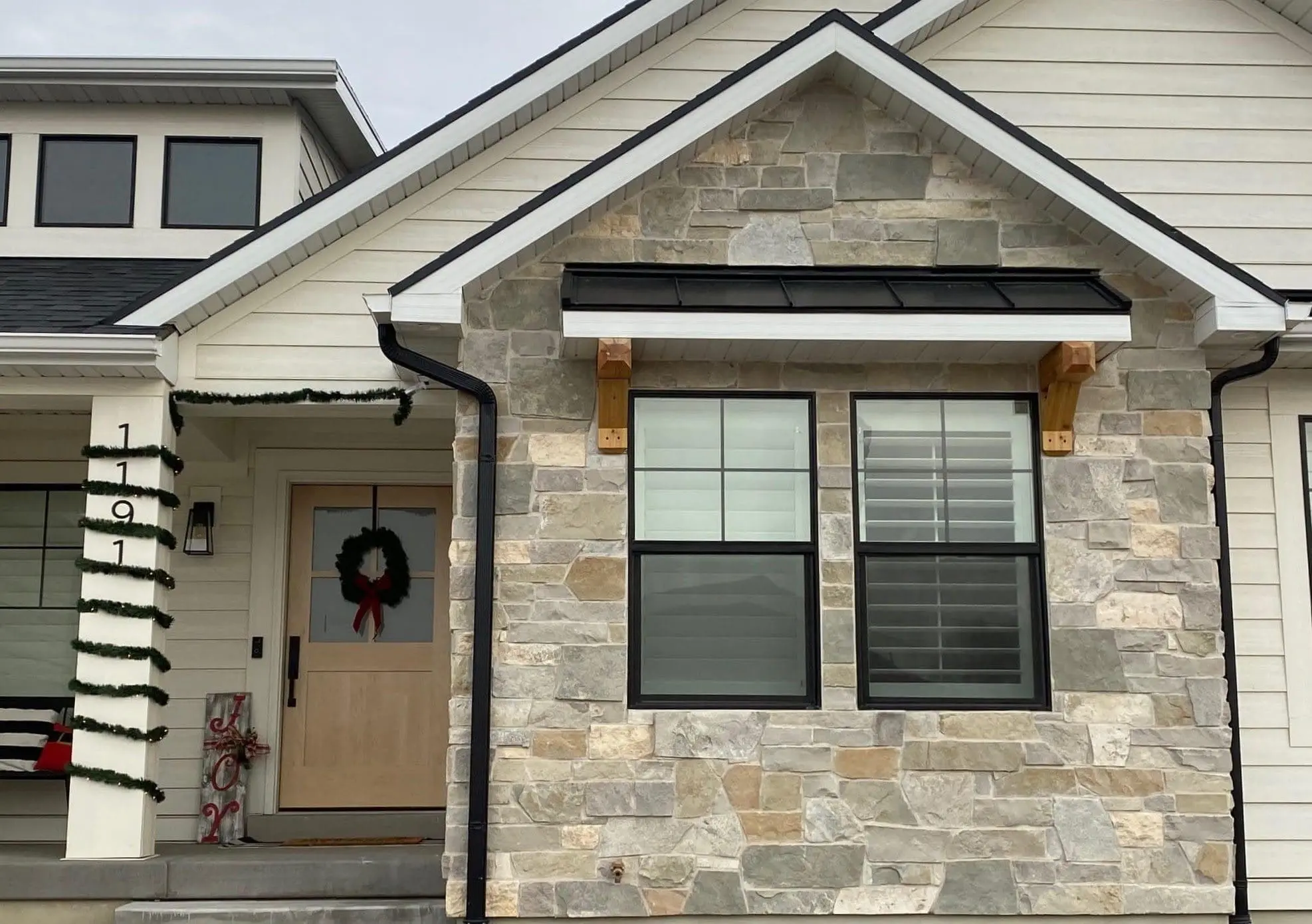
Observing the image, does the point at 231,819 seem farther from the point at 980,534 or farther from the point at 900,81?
the point at 900,81

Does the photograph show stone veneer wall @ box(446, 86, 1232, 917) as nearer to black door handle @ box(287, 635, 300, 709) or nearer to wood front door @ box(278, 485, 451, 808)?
wood front door @ box(278, 485, 451, 808)

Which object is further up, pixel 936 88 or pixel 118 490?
pixel 936 88

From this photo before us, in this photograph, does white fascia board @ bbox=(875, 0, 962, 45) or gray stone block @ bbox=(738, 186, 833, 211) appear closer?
gray stone block @ bbox=(738, 186, 833, 211)

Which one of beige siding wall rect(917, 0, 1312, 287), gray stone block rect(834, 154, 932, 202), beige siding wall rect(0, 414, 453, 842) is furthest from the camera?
beige siding wall rect(0, 414, 453, 842)

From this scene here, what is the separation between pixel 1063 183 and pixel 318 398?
3758 mm

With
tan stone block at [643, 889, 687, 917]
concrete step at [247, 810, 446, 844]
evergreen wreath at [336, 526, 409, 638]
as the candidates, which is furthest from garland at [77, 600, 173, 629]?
tan stone block at [643, 889, 687, 917]

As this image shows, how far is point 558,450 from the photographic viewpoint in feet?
19.5

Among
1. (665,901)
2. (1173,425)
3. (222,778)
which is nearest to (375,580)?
(222,778)

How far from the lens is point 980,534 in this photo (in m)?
6.02

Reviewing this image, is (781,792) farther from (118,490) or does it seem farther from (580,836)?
(118,490)

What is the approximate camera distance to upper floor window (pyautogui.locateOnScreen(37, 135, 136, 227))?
9.14 metres

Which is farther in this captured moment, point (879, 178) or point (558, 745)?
point (879, 178)

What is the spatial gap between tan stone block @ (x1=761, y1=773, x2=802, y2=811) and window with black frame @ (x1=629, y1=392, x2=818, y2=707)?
12.5 inches

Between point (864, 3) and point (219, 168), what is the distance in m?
4.48
